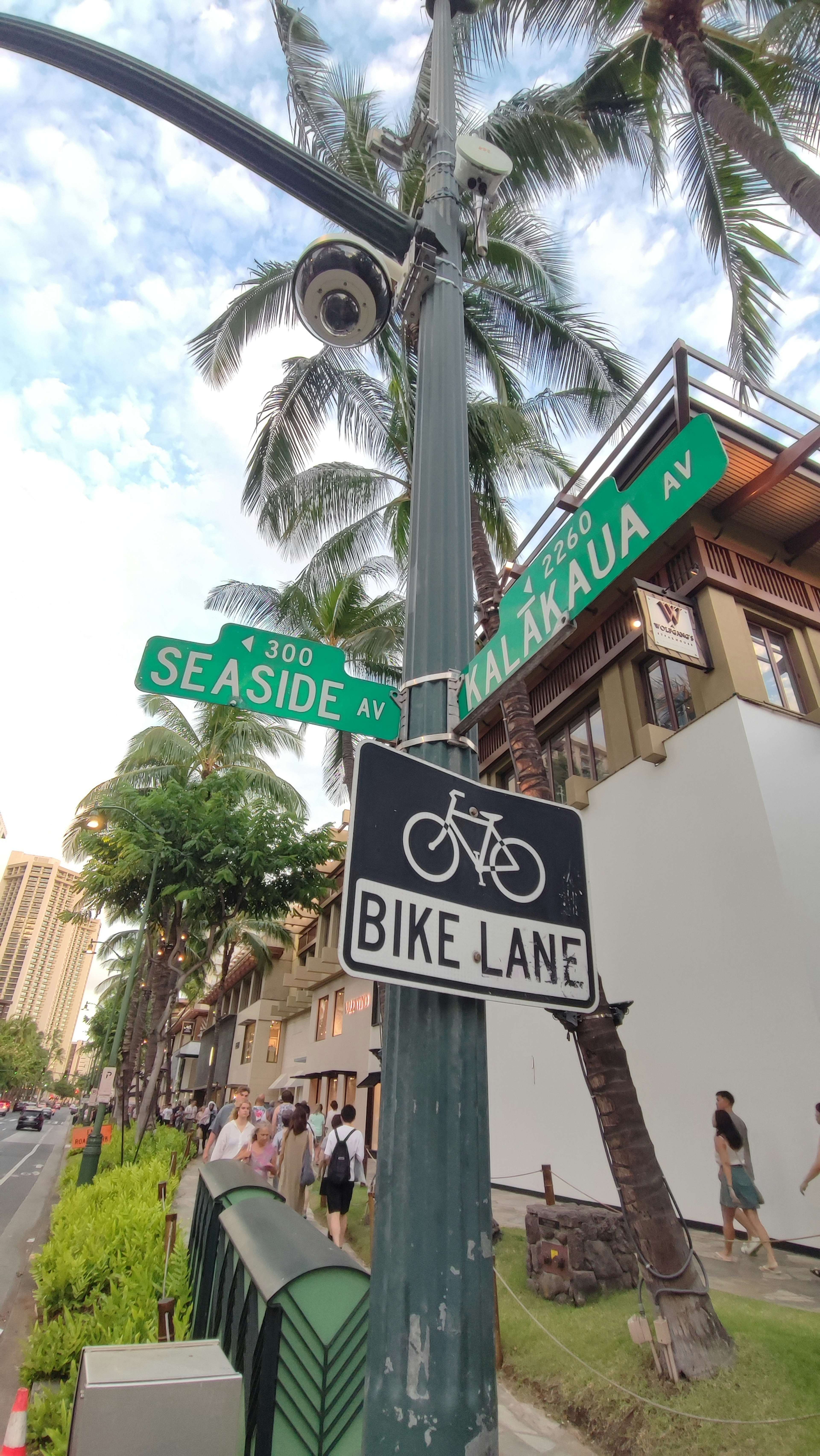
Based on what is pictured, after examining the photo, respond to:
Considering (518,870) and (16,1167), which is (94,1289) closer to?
(518,870)

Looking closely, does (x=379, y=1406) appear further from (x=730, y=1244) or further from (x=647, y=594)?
(x=647, y=594)

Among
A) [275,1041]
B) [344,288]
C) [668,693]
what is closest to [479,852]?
[344,288]

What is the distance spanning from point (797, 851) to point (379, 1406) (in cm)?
910

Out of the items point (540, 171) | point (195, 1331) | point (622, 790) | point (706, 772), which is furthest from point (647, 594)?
point (195, 1331)

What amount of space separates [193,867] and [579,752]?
846 centimetres

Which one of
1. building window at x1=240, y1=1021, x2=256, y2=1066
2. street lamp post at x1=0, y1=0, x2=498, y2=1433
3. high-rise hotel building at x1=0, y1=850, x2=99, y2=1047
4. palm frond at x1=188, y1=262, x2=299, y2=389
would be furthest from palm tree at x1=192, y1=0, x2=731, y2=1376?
high-rise hotel building at x1=0, y1=850, x2=99, y2=1047

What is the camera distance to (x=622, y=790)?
38.6 feet

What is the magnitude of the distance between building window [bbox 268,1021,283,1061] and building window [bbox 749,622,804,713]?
2854cm

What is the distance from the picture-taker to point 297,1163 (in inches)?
436

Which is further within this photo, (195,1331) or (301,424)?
(301,424)

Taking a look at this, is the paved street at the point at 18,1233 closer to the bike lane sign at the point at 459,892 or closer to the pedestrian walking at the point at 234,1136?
the pedestrian walking at the point at 234,1136

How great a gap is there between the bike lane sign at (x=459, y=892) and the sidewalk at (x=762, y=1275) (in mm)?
6031

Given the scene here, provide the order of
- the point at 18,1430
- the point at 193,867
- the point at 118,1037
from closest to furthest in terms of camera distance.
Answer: the point at 18,1430, the point at 193,867, the point at 118,1037

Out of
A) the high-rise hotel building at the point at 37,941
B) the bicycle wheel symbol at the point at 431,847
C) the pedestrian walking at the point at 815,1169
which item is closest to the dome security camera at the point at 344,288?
the bicycle wheel symbol at the point at 431,847
